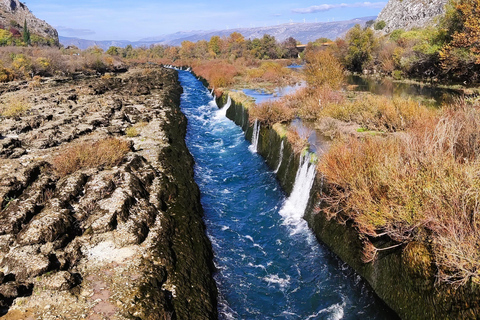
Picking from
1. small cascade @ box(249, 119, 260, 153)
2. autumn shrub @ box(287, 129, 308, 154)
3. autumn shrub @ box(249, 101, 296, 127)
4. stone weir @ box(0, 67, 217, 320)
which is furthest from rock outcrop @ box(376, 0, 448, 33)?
stone weir @ box(0, 67, 217, 320)

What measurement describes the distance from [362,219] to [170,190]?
10.3 metres

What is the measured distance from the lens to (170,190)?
1686 centimetres

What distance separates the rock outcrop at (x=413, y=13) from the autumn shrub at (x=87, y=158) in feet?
379

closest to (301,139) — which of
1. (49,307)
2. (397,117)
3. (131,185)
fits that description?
(397,117)

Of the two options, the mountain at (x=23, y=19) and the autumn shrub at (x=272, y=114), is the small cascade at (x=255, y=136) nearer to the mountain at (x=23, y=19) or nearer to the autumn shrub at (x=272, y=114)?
the autumn shrub at (x=272, y=114)

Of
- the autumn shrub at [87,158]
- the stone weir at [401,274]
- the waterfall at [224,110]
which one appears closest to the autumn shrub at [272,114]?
the stone weir at [401,274]

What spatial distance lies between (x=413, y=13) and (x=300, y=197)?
140 meters

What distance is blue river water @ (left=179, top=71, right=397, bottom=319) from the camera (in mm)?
10820

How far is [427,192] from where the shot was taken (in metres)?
8.41

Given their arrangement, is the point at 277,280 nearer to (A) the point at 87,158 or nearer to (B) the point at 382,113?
(A) the point at 87,158

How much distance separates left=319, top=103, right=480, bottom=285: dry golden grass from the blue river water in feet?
7.09

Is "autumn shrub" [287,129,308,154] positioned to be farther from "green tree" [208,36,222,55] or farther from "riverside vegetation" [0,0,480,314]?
"green tree" [208,36,222,55]

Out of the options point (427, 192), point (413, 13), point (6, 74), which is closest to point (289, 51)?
point (413, 13)

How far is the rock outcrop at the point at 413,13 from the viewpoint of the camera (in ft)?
361
